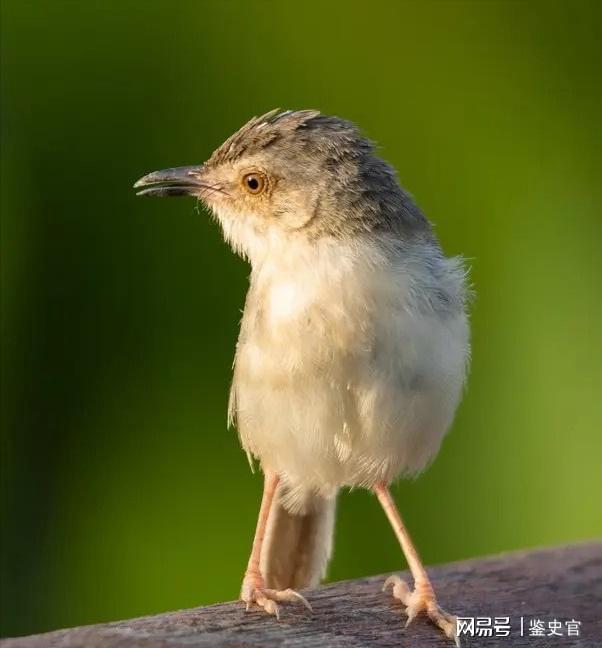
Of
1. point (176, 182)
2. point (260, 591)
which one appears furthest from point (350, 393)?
point (176, 182)

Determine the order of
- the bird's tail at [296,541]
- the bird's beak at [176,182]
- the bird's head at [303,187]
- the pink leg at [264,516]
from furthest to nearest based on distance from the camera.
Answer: the bird's tail at [296,541]
the bird's beak at [176,182]
the pink leg at [264,516]
the bird's head at [303,187]

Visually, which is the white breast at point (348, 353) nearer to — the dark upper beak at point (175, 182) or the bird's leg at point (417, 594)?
the bird's leg at point (417, 594)

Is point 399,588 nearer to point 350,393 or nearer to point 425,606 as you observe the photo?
point 425,606

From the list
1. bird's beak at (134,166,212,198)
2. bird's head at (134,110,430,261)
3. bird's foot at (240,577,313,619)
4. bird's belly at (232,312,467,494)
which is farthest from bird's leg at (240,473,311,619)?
bird's beak at (134,166,212,198)

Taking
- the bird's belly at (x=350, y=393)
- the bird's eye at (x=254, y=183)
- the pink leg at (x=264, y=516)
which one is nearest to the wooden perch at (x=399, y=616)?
the pink leg at (x=264, y=516)

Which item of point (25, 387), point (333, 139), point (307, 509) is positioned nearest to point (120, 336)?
point (25, 387)

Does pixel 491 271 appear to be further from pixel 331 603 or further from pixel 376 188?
pixel 331 603

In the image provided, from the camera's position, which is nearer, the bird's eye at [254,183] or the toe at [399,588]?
the toe at [399,588]

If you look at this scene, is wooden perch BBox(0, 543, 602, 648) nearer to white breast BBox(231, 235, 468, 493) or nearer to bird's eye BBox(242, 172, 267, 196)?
white breast BBox(231, 235, 468, 493)
